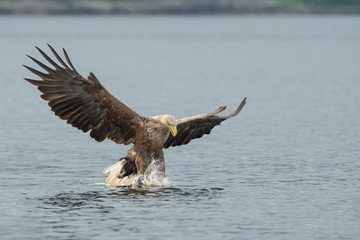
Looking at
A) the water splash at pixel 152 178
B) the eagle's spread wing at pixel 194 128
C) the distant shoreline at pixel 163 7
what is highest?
the distant shoreline at pixel 163 7

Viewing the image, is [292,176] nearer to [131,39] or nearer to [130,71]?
[130,71]

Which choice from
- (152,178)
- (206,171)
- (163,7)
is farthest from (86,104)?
(163,7)

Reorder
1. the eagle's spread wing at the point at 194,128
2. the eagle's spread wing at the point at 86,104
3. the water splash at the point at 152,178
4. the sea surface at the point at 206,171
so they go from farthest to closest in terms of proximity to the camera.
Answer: the eagle's spread wing at the point at 194,128 → the water splash at the point at 152,178 → the eagle's spread wing at the point at 86,104 → the sea surface at the point at 206,171

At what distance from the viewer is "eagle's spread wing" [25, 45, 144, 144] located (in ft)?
54.2

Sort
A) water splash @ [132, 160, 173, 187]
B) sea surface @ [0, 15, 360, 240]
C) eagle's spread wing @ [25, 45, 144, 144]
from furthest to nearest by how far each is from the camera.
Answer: water splash @ [132, 160, 173, 187] → eagle's spread wing @ [25, 45, 144, 144] → sea surface @ [0, 15, 360, 240]

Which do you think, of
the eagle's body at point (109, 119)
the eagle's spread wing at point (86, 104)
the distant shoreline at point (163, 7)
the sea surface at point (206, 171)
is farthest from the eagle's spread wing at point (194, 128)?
the distant shoreline at point (163, 7)

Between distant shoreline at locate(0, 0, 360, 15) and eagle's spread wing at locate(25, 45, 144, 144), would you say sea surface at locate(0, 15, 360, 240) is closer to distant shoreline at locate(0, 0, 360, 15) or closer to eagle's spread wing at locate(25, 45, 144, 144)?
eagle's spread wing at locate(25, 45, 144, 144)

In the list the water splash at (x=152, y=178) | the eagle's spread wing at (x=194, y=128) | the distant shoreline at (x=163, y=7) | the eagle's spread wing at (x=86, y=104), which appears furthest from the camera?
the distant shoreline at (x=163, y=7)

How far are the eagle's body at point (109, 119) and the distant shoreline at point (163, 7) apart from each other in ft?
480

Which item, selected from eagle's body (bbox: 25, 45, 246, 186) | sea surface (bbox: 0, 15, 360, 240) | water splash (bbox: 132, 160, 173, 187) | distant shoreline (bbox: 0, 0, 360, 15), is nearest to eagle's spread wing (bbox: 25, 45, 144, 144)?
eagle's body (bbox: 25, 45, 246, 186)

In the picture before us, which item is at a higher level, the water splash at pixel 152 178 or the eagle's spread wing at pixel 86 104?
the eagle's spread wing at pixel 86 104

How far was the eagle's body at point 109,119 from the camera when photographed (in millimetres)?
16562

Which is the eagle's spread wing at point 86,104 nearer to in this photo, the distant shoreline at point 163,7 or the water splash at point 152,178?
the water splash at point 152,178

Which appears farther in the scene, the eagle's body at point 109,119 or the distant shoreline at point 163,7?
the distant shoreline at point 163,7
